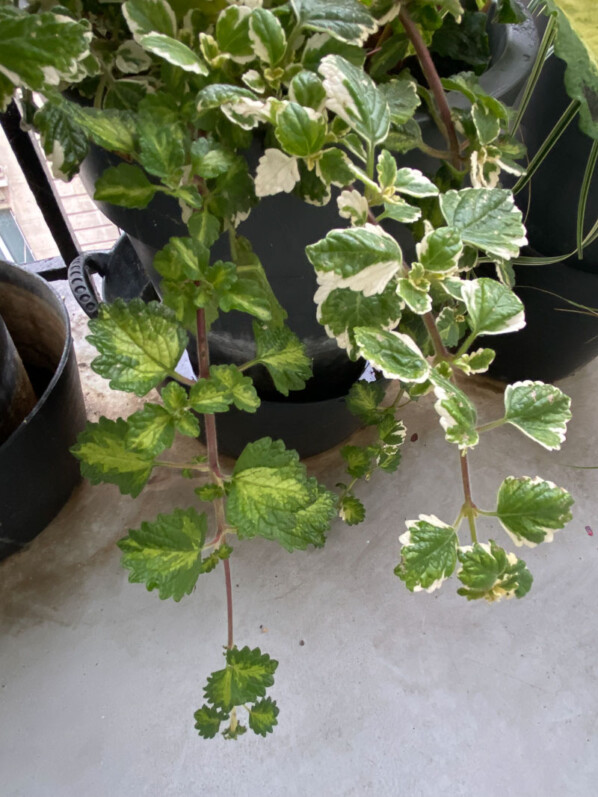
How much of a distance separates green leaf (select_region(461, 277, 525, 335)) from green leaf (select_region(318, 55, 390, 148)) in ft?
0.42

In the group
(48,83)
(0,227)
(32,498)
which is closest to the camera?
(48,83)

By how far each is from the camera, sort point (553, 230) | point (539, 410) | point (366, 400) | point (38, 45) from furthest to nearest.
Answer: point (553, 230), point (366, 400), point (539, 410), point (38, 45)

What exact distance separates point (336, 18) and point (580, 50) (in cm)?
17

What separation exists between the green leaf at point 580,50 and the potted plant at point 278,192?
6cm

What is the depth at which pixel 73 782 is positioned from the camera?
0.85 metres

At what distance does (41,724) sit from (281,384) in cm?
63

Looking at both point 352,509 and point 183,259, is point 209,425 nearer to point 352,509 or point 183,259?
point 183,259

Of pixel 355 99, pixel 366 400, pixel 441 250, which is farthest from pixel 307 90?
pixel 366 400

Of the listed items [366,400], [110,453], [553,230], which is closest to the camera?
[110,453]

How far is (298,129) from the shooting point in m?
0.42

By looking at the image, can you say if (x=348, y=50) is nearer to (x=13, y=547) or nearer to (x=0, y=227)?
(x=13, y=547)

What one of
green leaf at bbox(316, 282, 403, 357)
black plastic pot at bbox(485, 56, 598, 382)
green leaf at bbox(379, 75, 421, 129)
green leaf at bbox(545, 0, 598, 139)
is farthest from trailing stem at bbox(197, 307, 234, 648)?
black plastic pot at bbox(485, 56, 598, 382)

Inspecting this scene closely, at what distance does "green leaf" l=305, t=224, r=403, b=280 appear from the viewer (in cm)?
42

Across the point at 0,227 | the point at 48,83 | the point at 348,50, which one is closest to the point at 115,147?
the point at 48,83
